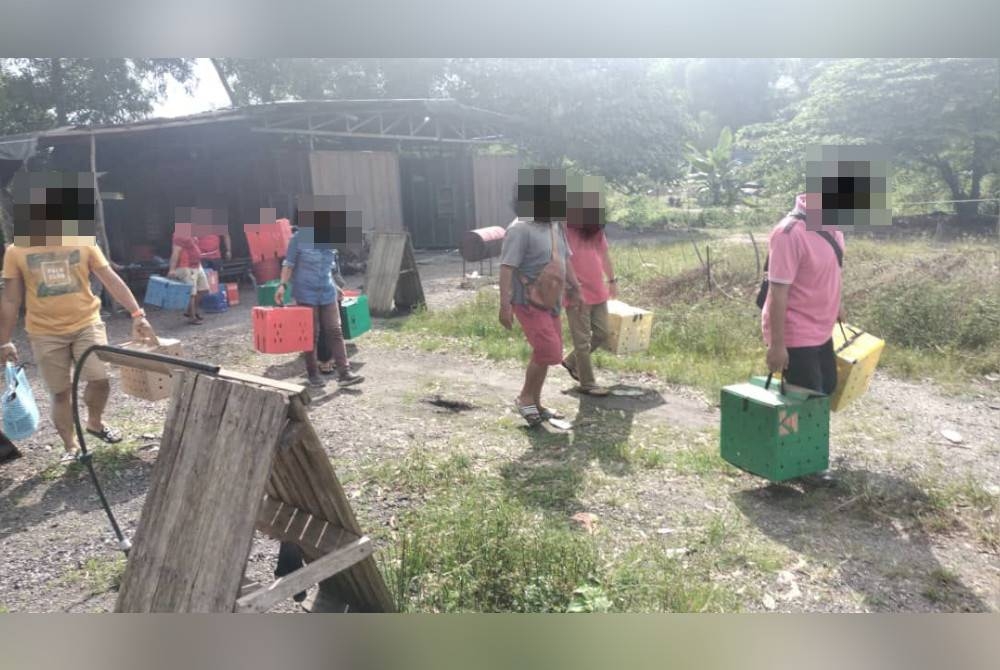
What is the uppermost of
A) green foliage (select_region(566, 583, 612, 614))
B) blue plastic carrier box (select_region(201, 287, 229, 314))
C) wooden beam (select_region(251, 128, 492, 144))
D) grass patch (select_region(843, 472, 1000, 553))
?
wooden beam (select_region(251, 128, 492, 144))

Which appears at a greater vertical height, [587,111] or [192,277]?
[587,111]

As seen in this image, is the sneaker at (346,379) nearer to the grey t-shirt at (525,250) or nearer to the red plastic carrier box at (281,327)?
the red plastic carrier box at (281,327)

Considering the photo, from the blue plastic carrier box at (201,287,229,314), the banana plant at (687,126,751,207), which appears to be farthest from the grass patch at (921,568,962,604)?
the banana plant at (687,126,751,207)

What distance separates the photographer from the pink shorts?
4.38 metres

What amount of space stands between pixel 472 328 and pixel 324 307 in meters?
2.25

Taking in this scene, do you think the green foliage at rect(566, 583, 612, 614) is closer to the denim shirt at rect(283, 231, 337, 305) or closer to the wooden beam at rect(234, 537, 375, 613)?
the wooden beam at rect(234, 537, 375, 613)

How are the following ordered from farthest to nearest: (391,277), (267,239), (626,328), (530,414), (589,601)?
(267,239) < (391,277) < (626,328) < (530,414) < (589,601)

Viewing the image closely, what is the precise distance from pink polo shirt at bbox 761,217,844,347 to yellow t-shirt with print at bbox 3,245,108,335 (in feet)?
11.9

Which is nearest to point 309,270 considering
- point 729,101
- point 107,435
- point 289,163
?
point 107,435

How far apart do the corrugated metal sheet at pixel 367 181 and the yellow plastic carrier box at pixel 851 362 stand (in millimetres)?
9470

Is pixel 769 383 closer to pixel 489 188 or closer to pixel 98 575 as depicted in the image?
pixel 98 575

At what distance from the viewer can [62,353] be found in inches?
157

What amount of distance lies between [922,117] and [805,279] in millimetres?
12414

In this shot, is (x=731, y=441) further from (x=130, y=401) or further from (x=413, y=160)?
(x=413, y=160)
